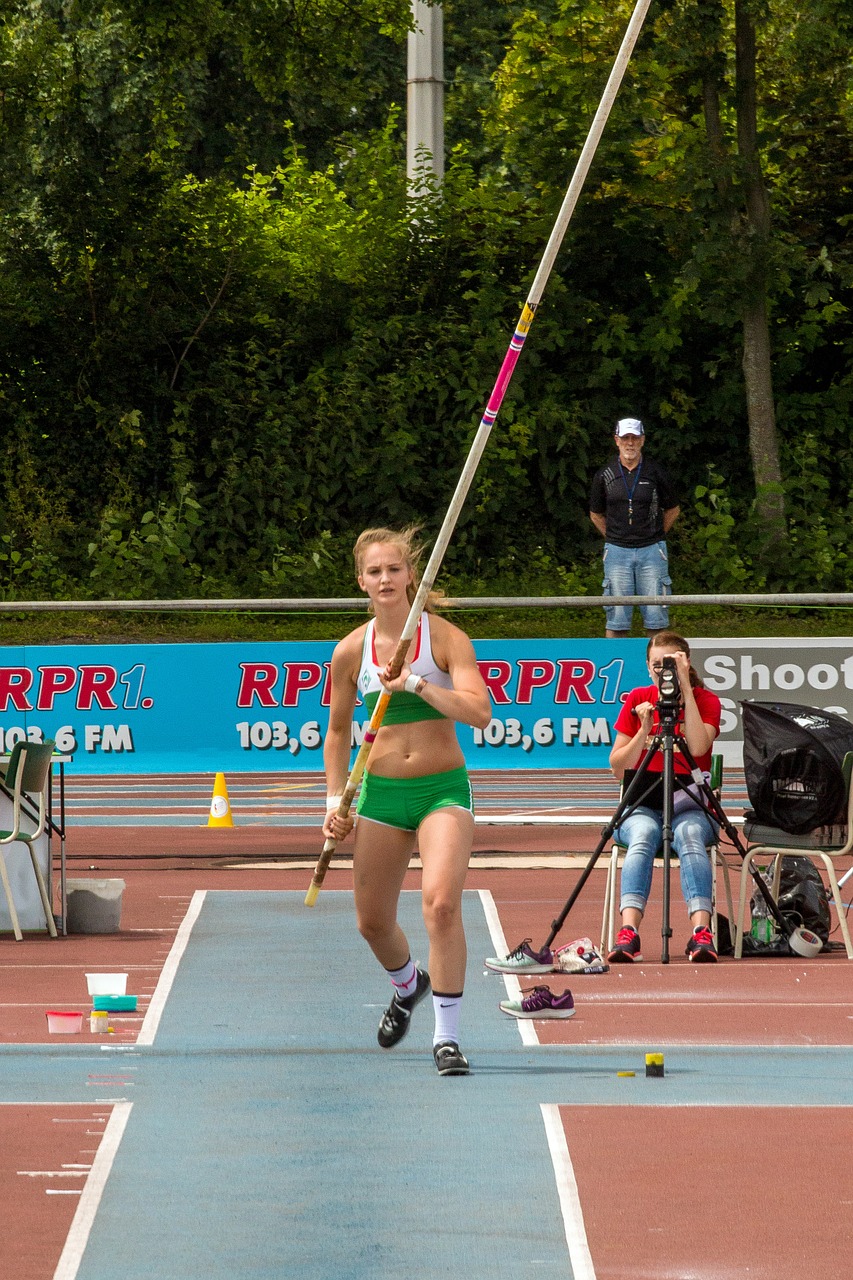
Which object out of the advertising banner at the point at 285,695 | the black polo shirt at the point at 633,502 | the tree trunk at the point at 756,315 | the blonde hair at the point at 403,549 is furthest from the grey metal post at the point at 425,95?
the blonde hair at the point at 403,549

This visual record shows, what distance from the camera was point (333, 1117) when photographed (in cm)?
643

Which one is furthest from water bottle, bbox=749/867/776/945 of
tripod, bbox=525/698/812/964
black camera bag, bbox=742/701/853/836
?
black camera bag, bbox=742/701/853/836

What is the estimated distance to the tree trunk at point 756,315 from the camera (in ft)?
76.1

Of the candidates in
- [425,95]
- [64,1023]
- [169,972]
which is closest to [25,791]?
[169,972]

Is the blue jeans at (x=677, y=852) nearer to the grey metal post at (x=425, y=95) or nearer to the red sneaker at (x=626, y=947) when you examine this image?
the red sneaker at (x=626, y=947)

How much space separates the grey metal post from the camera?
2520cm

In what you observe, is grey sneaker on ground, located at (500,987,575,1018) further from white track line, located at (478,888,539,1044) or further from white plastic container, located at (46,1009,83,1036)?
white plastic container, located at (46,1009,83,1036)

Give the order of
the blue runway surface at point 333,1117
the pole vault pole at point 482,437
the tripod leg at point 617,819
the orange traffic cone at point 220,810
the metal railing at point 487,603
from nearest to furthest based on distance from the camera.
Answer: the blue runway surface at point 333,1117
the pole vault pole at point 482,437
the tripod leg at point 617,819
the orange traffic cone at point 220,810
the metal railing at point 487,603

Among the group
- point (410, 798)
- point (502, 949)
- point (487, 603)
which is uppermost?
point (487, 603)

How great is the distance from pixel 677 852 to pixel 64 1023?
10.6ft

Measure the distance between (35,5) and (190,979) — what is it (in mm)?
18524

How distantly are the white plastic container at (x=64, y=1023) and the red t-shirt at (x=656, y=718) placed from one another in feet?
10.4

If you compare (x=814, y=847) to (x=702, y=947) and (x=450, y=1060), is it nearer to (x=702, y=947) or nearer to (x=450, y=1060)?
(x=702, y=947)

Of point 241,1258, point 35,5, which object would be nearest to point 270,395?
point 35,5
